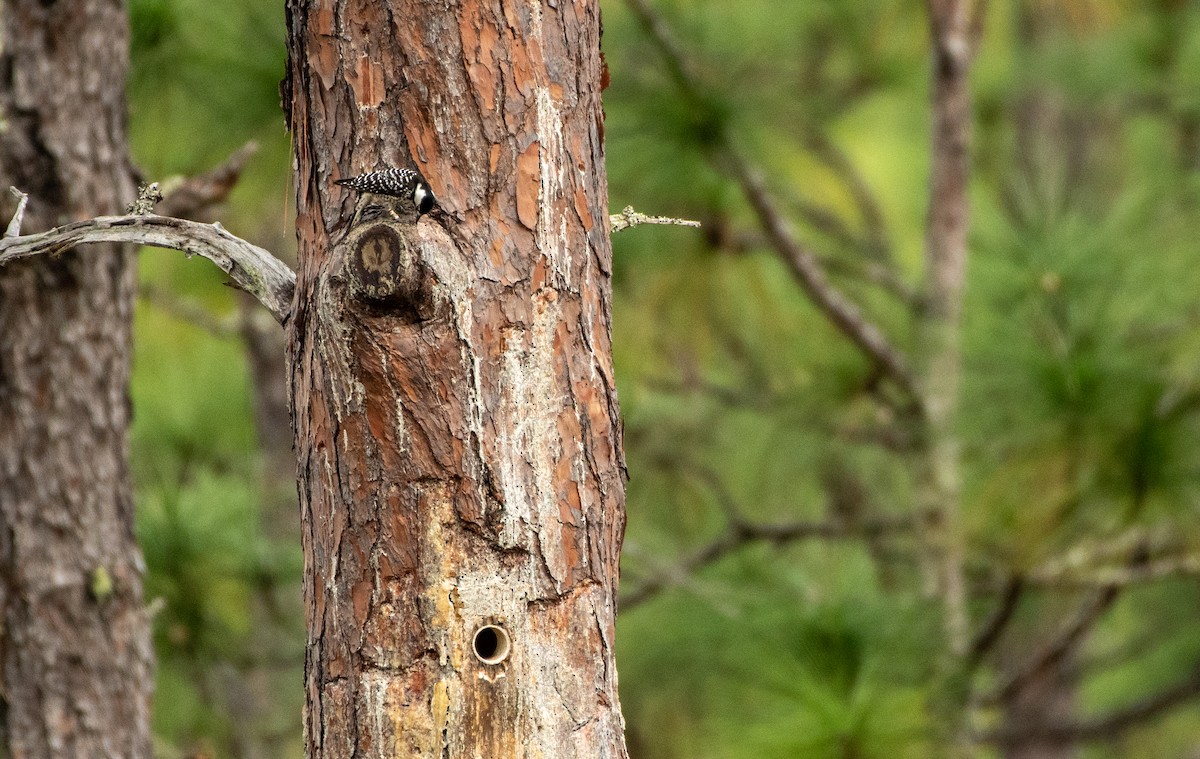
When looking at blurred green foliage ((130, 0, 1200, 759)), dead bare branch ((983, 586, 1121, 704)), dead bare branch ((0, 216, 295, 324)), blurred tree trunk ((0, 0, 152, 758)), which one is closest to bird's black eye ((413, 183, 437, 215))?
dead bare branch ((0, 216, 295, 324))

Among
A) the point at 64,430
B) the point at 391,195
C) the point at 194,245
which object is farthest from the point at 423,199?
the point at 64,430

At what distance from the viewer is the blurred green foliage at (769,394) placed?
2.05 metres

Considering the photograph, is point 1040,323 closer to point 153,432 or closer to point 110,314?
point 110,314

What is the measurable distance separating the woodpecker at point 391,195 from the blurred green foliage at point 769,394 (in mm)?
268

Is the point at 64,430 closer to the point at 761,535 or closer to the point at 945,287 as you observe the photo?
the point at 761,535

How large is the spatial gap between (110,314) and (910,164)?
3.67 meters

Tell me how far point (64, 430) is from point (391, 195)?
0.93 meters

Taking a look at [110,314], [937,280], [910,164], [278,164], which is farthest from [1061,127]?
[110,314]

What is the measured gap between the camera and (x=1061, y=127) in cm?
613

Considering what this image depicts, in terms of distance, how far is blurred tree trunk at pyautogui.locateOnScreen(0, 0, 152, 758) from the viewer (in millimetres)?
1685

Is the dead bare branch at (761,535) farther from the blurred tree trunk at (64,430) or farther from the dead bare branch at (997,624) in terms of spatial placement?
the blurred tree trunk at (64,430)

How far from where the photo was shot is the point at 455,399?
99 centimetres

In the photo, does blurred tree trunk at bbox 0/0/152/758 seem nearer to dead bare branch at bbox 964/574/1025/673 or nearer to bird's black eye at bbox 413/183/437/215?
bird's black eye at bbox 413/183/437/215

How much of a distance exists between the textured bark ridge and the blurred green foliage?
260 mm
